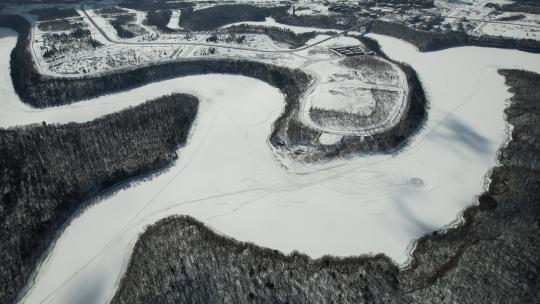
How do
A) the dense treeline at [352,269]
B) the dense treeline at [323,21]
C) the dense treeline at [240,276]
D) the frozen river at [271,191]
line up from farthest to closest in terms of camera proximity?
the dense treeline at [323,21] < the frozen river at [271,191] < the dense treeline at [240,276] < the dense treeline at [352,269]

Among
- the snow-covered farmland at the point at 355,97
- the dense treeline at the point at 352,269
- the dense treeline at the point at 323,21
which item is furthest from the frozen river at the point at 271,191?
the dense treeline at the point at 323,21

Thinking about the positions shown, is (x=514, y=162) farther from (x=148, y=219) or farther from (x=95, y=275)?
(x=95, y=275)

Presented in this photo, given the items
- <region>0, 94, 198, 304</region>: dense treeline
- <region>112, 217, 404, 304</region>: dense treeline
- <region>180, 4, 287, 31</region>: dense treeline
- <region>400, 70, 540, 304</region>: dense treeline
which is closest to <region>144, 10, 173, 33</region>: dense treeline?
<region>180, 4, 287, 31</region>: dense treeline

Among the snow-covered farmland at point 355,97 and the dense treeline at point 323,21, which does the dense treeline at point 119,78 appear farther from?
the dense treeline at point 323,21

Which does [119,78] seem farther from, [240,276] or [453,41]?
[453,41]

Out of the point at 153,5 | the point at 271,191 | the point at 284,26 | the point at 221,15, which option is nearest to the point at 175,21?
the point at 221,15

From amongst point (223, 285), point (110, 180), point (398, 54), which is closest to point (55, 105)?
point (110, 180)
